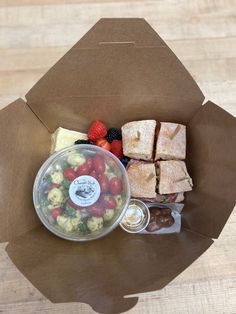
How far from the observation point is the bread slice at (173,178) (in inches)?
41.5

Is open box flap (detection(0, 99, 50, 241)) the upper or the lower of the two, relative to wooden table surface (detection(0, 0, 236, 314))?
lower

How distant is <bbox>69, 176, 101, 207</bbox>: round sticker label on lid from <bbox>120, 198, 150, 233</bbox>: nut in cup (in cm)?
13

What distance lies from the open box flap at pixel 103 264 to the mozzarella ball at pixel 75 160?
0.65ft

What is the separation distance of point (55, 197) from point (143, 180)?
261 millimetres

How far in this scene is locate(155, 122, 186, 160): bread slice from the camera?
1.08 meters

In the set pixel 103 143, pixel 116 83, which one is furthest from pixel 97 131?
pixel 116 83

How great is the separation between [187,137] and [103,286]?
0.52m

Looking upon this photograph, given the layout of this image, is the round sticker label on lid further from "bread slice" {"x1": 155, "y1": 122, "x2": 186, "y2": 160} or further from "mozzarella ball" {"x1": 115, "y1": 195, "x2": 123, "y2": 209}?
"bread slice" {"x1": 155, "y1": 122, "x2": 186, "y2": 160}

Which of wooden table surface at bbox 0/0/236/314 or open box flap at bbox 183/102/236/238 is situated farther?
wooden table surface at bbox 0/0/236/314

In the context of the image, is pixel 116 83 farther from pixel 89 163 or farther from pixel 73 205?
pixel 73 205

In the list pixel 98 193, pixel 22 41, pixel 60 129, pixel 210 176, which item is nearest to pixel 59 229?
pixel 98 193

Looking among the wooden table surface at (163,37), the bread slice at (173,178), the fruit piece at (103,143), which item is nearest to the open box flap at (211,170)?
the bread slice at (173,178)

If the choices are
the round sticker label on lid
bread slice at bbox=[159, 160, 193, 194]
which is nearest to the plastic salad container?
the round sticker label on lid

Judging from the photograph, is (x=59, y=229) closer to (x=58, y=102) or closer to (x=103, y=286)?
(x=103, y=286)
